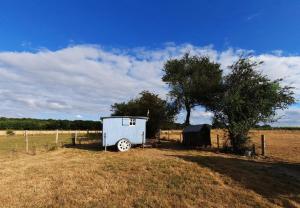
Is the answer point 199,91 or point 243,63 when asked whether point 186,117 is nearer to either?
point 199,91

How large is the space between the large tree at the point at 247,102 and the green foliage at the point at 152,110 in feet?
45.0

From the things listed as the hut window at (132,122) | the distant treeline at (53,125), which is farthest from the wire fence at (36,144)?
the distant treeline at (53,125)

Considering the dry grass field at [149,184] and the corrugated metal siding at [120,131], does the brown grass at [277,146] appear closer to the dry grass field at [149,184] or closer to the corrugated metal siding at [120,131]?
the dry grass field at [149,184]

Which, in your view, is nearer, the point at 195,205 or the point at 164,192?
the point at 195,205

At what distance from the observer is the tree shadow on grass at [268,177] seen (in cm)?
1198

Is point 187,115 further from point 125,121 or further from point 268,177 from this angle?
point 268,177

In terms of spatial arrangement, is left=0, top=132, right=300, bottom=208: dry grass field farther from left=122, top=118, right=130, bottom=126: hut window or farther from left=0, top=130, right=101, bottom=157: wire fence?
left=0, top=130, right=101, bottom=157: wire fence

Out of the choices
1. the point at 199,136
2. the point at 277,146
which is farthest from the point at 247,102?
the point at 277,146

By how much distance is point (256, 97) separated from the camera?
23.5 metres

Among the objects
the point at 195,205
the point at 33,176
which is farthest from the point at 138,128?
the point at 195,205

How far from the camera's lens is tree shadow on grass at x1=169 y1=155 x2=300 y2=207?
39.3ft

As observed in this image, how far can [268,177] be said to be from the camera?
14.4m

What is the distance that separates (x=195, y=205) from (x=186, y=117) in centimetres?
3440

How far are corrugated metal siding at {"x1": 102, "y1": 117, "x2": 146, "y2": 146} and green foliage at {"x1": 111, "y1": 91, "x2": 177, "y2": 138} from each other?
12143mm
